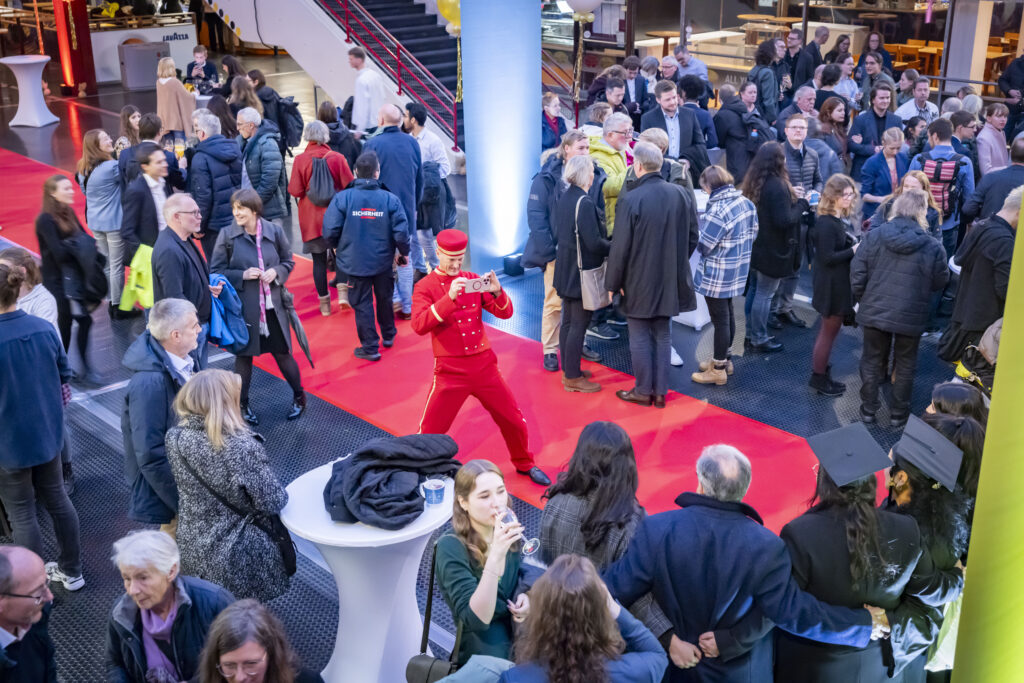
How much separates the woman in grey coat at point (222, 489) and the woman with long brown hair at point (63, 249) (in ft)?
9.72

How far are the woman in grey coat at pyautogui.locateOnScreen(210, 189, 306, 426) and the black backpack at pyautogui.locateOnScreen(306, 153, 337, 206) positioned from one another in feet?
4.92

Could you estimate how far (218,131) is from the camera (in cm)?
792

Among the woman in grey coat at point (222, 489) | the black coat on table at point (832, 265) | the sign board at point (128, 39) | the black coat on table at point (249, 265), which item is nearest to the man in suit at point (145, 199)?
the black coat on table at point (249, 265)

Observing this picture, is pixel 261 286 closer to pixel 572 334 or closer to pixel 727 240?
pixel 572 334

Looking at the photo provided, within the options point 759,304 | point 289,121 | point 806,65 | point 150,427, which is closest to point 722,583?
point 150,427

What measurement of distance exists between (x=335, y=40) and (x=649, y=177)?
30.8 ft

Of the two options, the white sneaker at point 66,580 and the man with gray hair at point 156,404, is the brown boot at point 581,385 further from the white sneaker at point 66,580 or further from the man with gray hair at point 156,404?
the white sneaker at point 66,580

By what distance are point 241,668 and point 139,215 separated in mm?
4728

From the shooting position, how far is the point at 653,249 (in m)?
6.10

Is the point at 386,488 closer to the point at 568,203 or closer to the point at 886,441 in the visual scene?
the point at 568,203

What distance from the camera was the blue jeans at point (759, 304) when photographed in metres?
7.07

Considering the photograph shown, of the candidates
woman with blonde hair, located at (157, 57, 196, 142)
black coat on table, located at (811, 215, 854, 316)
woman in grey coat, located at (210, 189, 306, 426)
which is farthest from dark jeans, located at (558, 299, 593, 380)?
woman with blonde hair, located at (157, 57, 196, 142)

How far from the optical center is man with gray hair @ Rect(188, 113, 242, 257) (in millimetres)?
7723

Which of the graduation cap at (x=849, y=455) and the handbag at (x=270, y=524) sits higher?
the graduation cap at (x=849, y=455)
